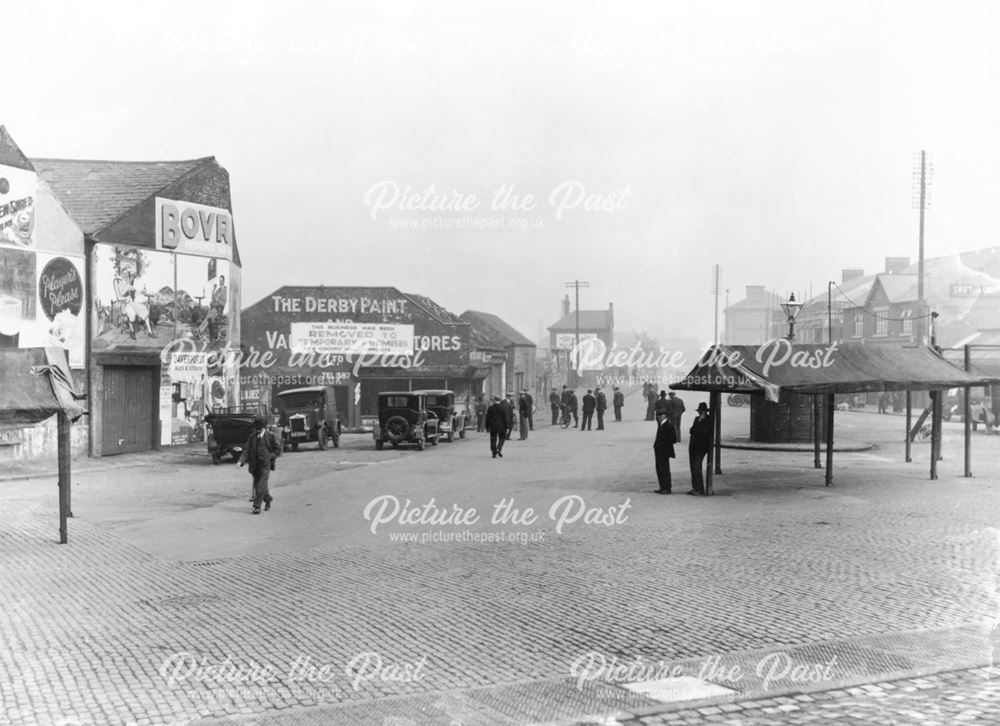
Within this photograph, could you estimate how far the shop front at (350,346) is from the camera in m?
42.5

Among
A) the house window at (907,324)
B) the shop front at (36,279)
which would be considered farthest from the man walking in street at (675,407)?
the house window at (907,324)

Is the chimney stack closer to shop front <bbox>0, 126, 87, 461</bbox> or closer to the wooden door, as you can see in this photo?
the wooden door

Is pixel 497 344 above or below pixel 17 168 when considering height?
below

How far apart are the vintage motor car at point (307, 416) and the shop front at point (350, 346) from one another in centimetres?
1224

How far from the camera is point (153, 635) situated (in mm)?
8016

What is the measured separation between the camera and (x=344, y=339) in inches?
1694

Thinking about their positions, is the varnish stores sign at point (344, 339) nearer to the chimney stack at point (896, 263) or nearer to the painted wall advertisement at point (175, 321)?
the painted wall advertisement at point (175, 321)

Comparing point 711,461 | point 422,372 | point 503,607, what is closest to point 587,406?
point 422,372

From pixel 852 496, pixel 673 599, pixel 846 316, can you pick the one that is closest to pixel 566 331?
pixel 846 316

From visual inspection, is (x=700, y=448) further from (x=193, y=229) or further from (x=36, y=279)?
(x=193, y=229)

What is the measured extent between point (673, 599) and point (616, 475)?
434 inches

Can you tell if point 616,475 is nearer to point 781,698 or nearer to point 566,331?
point 781,698

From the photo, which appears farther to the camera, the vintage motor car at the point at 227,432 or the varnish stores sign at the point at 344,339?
the varnish stores sign at the point at 344,339

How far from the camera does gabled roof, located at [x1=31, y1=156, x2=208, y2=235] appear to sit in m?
26.4
